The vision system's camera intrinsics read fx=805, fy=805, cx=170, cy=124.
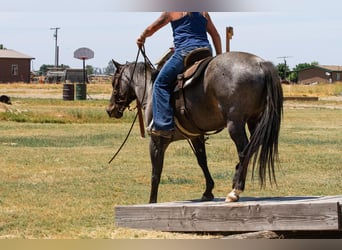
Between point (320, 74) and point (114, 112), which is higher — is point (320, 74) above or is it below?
below

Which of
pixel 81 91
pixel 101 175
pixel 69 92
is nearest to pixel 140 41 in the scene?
pixel 101 175

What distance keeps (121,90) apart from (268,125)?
288 centimetres

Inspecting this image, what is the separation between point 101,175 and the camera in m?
14.2

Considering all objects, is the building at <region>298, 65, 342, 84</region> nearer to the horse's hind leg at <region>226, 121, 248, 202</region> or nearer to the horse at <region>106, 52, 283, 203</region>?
the horse at <region>106, 52, 283, 203</region>

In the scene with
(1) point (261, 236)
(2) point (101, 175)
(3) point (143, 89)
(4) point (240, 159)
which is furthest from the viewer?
(2) point (101, 175)

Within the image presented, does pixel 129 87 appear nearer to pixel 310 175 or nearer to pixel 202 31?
pixel 202 31

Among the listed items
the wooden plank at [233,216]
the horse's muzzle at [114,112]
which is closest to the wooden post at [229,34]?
the horse's muzzle at [114,112]

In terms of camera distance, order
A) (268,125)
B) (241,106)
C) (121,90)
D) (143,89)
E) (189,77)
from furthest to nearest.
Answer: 1. (121,90)
2. (143,89)
3. (189,77)
4. (241,106)
5. (268,125)

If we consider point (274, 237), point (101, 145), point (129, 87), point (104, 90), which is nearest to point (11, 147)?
point (101, 145)

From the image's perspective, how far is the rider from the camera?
871 centimetres

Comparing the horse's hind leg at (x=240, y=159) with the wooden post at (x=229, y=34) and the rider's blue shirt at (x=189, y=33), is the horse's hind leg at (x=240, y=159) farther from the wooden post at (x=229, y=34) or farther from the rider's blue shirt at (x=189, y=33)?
the wooden post at (x=229, y=34)

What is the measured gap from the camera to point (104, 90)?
56375 mm

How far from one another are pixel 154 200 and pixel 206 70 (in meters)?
1.94

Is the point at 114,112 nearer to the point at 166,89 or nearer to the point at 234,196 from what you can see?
the point at 166,89
